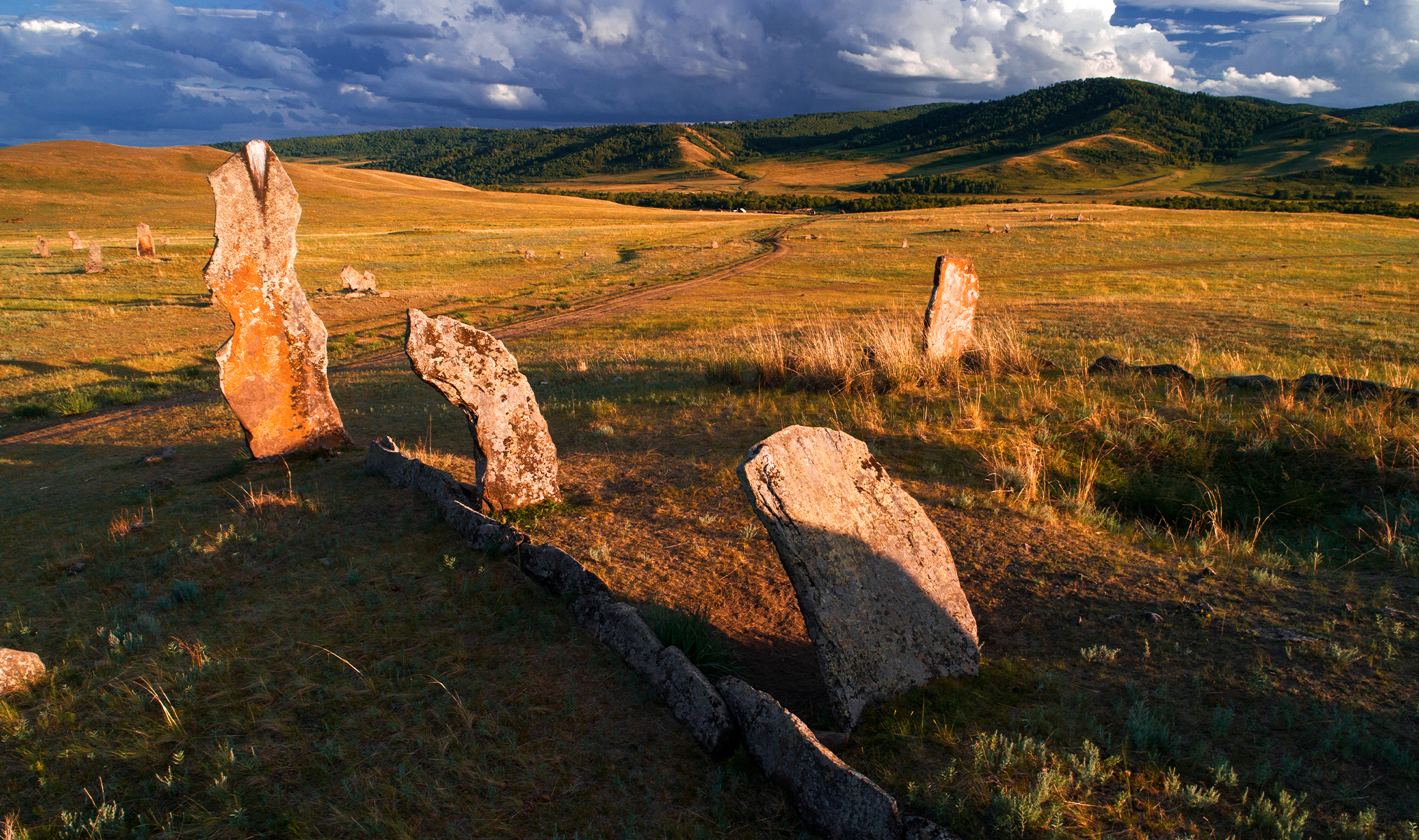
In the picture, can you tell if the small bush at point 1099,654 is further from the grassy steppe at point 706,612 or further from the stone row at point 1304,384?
the stone row at point 1304,384

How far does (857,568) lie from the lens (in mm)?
4098

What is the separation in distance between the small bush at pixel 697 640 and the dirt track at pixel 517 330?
40.1 ft

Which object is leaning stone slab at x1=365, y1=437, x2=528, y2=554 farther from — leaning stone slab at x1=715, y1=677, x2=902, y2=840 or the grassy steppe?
leaning stone slab at x1=715, y1=677, x2=902, y2=840

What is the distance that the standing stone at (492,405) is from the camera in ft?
21.0

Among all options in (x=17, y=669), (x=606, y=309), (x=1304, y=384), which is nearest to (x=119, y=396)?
(x=17, y=669)

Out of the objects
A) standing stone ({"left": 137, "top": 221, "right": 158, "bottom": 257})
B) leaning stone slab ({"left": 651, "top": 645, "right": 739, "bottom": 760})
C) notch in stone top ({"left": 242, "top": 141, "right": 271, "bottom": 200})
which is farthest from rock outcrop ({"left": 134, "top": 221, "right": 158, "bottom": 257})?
leaning stone slab ({"left": 651, "top": 645, "right": 739, "bottom": 760})

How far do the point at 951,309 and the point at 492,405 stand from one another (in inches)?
312

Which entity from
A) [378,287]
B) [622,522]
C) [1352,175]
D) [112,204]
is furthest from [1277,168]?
[112,204]

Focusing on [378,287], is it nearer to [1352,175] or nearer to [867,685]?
[867,685]

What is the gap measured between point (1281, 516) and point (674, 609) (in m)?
5.98

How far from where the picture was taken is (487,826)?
325 centimetres

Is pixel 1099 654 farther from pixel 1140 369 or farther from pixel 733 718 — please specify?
pixel 1140 369

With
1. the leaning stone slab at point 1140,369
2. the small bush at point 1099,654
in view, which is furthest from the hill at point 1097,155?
the small bush at point 1099,654

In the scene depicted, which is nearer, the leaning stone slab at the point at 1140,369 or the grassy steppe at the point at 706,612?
the grassy steppe at the point at 706,612
